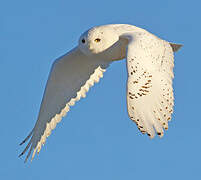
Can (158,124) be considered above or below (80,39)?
below

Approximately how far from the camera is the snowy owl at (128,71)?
1523 centimetres

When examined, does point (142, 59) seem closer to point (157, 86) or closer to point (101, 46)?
point (157, 86)

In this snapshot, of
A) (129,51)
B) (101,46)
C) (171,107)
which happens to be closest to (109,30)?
(101,46)

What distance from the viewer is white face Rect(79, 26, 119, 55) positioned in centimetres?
1753

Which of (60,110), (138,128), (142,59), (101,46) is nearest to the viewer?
(138,128)

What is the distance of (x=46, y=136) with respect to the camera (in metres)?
18.8

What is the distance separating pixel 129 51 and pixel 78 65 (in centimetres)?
315

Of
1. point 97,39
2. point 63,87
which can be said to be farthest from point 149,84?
point 63,87

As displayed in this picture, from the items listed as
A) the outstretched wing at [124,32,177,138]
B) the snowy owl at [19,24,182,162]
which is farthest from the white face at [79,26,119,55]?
the outstretched wing at [124,32,177,138]

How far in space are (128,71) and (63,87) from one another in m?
3.77

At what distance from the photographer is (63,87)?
1919 cm

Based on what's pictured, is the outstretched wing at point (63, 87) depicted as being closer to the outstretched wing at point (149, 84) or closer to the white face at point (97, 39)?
the white face at point (97, 39)

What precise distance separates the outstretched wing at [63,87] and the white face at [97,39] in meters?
1.12

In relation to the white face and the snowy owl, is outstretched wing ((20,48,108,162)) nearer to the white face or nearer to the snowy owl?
the snowy owl
